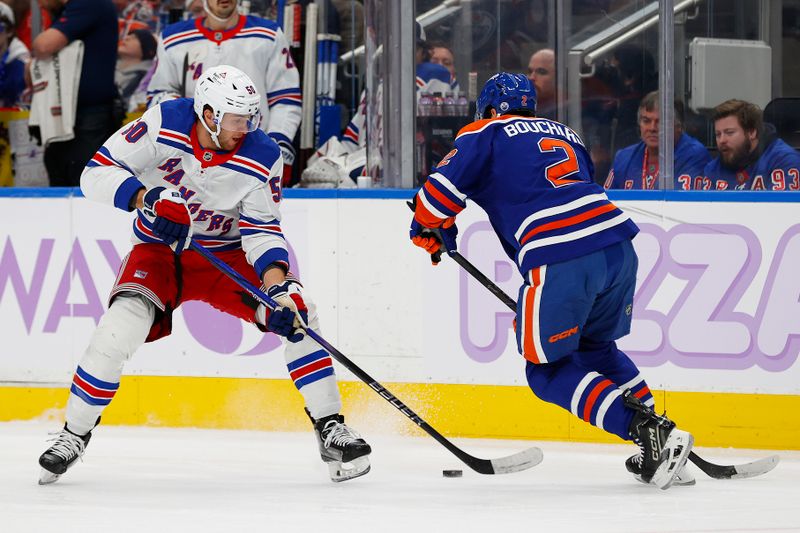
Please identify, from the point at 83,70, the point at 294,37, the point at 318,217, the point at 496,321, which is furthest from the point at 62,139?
the point at 496,321

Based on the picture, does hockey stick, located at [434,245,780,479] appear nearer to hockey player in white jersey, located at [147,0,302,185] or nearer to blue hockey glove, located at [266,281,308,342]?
blue hockey glove, located at [266,281,308,342]

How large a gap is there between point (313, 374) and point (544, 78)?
1.45 m

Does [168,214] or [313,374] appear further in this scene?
[313,374]

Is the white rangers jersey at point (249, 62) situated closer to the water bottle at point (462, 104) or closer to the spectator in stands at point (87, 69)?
the spectator in stands at point (87, 69)

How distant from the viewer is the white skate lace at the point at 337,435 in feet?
12.7

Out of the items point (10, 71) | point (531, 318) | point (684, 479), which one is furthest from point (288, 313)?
point (10, 71)

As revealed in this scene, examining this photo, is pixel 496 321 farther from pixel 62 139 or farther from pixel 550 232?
pixel 62 139

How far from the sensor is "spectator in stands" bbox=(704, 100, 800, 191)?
4.58 meters

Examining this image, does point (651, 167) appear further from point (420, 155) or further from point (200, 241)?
point (200, 241)

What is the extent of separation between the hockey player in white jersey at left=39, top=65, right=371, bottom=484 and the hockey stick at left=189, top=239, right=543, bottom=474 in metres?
0.04

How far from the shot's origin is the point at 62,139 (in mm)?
5562

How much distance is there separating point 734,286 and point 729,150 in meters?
0.48

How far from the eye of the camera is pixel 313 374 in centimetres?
391

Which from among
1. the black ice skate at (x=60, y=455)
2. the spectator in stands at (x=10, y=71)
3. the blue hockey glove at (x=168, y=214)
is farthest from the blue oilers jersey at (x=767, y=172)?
the spectator in stands at (x=10, y=71)
